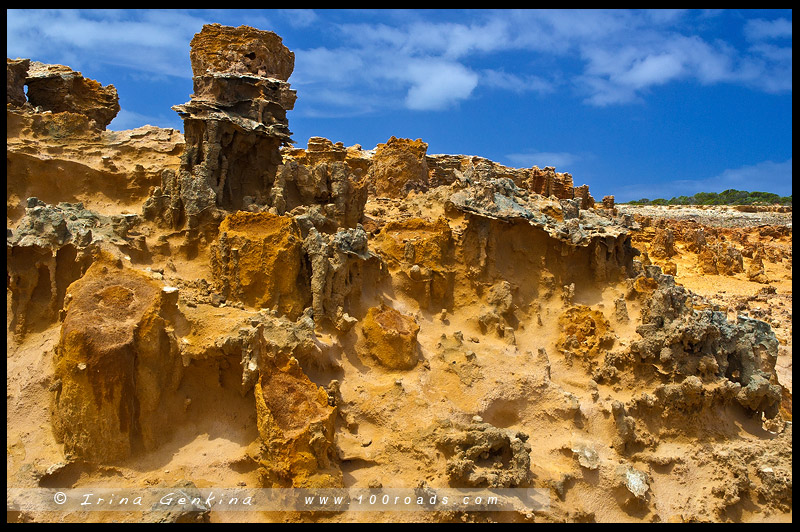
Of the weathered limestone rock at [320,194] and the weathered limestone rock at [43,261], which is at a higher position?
the weathered limestone rock at [320,194]

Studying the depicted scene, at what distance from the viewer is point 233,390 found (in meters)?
7.62

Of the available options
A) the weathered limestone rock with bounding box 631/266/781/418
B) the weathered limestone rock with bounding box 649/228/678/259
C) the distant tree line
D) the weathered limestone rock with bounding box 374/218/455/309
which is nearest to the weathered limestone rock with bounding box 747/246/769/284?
the weathered limestone rock with bounding box 649/228/678/259

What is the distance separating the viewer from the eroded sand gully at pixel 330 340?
22.9 feet

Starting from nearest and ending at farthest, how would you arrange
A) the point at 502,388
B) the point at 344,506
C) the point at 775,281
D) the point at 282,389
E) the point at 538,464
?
the point at 344,506
the point at 282,389
the point at 538,464
the point at 502,388
the point at 775,281

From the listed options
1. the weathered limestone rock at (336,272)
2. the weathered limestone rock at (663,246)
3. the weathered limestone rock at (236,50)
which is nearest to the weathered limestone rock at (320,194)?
the weathered limestone rock at (336,272)

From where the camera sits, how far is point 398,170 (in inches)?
627

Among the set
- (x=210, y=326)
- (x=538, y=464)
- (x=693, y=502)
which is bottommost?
(x=693, y=502)

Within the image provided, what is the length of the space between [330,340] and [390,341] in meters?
0.93

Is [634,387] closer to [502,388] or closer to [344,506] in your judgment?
[502,388]

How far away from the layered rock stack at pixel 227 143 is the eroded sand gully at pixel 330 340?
0.04 meters

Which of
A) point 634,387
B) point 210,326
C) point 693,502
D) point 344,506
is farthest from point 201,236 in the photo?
point 693,502

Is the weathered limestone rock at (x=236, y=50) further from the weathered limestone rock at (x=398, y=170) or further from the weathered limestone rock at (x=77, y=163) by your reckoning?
the weathered limestone rock at (x=398, y=170)

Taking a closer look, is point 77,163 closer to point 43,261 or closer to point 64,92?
point 43,261

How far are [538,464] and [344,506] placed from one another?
2945mm
